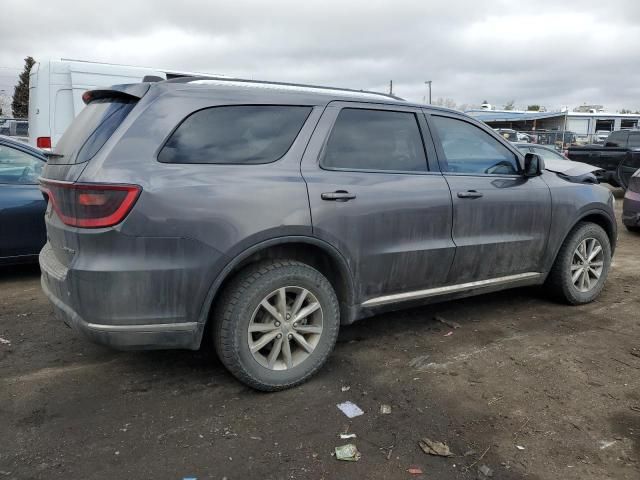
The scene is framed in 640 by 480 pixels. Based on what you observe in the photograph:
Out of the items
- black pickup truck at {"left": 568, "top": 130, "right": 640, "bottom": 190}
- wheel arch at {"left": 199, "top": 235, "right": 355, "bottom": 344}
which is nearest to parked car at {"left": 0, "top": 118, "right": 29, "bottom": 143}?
black pickup truck at {"left": 568, "top": 130, "right": 640, "bottom": 190}

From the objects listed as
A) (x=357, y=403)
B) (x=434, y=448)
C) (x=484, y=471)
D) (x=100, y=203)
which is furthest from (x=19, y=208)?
(x=484, y=471)

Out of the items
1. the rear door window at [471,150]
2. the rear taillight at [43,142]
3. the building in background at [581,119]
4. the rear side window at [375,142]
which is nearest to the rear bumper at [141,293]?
the rear side window at [375,142]

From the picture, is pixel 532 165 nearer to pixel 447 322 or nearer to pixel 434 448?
pixel 447 322

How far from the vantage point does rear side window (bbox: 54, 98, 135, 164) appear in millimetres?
3012

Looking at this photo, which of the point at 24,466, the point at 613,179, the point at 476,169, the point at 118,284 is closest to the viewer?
the point at 24,466

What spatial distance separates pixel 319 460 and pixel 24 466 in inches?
55.0

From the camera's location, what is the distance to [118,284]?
2816mm

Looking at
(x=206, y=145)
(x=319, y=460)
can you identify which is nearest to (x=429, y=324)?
(x=319, y=460)

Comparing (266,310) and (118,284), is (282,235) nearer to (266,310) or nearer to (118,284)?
(266,310)

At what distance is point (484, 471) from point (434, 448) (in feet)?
0.88

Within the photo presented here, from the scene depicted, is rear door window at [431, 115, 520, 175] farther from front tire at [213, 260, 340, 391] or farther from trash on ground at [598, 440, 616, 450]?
trash on ground at [598, 440, 616, 450]

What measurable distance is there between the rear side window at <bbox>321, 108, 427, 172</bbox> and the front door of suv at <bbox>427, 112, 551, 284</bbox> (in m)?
0.23

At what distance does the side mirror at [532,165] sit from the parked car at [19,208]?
14.7 feet

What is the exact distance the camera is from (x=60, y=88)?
1000cm
